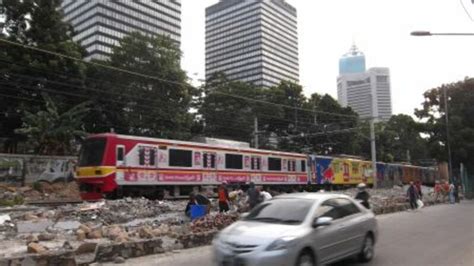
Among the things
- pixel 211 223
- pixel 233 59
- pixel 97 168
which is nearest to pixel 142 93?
pixel 97 168

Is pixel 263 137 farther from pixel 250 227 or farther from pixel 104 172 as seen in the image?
pixel 250 227

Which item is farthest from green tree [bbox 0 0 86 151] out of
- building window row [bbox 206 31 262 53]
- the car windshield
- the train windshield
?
building window row [bbox 206 31 262 53]

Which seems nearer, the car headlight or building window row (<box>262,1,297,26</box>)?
the car headlight

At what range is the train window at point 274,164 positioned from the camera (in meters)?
36.4

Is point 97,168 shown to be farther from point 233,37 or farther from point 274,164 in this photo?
point 233,37

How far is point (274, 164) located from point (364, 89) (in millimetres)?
41783

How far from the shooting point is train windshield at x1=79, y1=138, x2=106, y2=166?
2502 cm

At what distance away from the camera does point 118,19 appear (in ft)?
272

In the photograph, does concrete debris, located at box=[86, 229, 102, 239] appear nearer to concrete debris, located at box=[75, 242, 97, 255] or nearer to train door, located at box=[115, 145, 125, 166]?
concrete debris, located at box=[75, 242, 97, 255]

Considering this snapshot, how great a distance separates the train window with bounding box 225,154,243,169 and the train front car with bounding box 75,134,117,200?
868 cm

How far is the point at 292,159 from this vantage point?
129 ft

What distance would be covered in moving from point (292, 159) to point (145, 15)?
49.8 m

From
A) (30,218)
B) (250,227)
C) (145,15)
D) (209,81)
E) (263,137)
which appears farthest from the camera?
(145,15)

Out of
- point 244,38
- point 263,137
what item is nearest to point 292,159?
point 263,137
